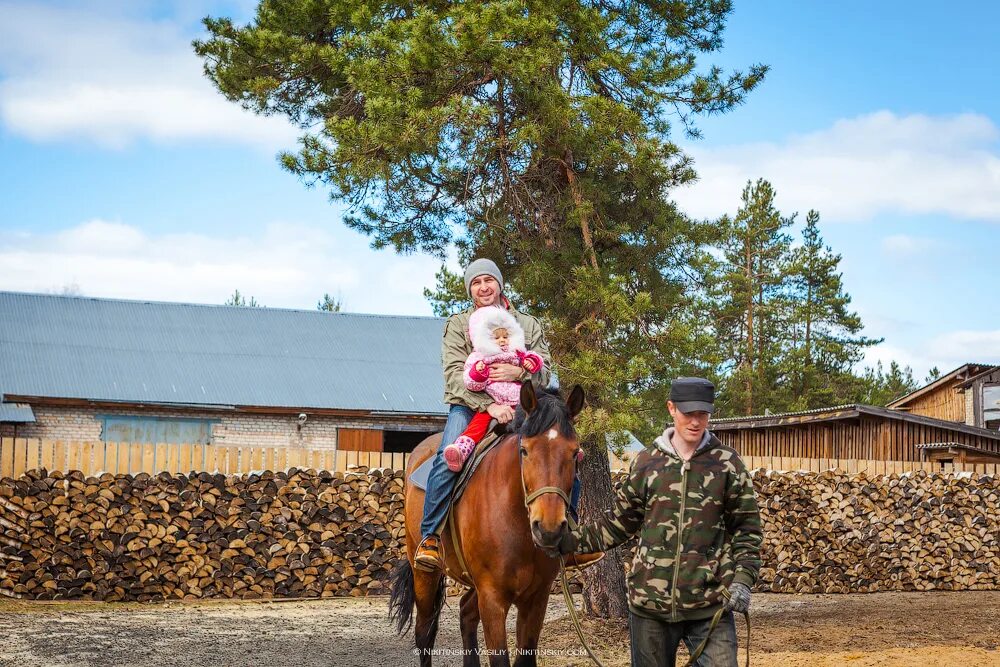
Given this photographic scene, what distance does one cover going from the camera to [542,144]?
952cm

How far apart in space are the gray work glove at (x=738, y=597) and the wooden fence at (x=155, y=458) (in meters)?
9.23

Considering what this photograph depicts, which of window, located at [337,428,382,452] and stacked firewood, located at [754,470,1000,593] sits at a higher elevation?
window, located at [337,428,382,452]

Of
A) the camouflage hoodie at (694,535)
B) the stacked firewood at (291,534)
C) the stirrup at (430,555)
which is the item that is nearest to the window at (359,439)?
the stacked firewood at (291,534)

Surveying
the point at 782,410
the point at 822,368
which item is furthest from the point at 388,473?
the point at 822,368

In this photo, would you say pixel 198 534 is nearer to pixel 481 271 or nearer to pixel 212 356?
pixel 481 271

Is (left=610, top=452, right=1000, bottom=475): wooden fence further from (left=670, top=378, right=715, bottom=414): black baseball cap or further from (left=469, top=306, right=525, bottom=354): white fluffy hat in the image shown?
(left=670, top=378, right=715, bottom=414): black baseball cap

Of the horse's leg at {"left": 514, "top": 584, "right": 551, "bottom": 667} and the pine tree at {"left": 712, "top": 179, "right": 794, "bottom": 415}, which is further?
the pine tree at {"left": 712, "top": 179, "right": 794, "bottom": 415}

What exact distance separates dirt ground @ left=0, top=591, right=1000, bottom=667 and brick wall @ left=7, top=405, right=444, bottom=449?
314 inches

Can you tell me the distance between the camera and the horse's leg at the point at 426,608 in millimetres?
7086

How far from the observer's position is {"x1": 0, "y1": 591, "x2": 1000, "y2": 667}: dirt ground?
8.38 meters

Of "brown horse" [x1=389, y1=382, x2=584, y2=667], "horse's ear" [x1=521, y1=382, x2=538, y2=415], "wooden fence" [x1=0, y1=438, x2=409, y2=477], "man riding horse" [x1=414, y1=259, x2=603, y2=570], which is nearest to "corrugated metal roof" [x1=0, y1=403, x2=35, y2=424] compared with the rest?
"wooden fence" [x1=0, y1=438, x2=409, y2=477]

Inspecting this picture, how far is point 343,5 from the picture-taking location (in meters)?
9.59

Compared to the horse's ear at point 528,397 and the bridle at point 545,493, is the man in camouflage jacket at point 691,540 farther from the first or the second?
the horse's ear at point 528,397

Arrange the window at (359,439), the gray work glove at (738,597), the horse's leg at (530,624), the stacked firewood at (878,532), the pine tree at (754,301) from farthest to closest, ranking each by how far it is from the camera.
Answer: the pine tree at (754,301), the window at (359,439), the stacked firewood at (878,532), the horse's leg at (530,624), the gray work glove at (738,597)
